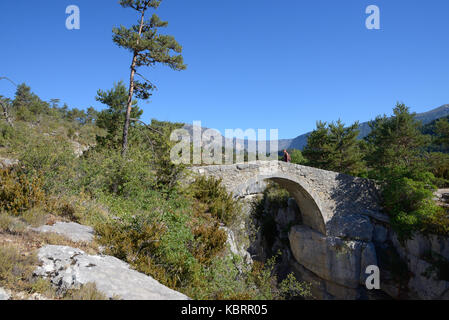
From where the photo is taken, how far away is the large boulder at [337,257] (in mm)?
11883

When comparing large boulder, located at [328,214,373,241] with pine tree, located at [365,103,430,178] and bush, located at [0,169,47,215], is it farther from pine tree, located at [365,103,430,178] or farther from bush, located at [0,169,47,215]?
bush, located at [0,169,47,215]

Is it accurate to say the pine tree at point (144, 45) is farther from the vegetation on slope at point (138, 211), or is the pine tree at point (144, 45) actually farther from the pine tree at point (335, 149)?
the pine tree at point (335, 149)

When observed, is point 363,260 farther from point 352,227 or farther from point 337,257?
point 352,227

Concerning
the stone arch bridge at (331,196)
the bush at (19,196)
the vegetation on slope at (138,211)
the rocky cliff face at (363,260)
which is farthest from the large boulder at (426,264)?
the bush at (19,196)

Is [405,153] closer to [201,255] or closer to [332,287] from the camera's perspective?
[332,287]

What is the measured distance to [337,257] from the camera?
40.1ft

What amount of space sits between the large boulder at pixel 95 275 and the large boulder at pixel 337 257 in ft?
39.8

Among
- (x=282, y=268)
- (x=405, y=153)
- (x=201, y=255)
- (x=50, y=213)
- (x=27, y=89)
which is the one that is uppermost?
(x=27, y=89)

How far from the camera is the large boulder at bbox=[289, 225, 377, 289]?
39.0ft

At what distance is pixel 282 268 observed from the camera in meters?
15.5

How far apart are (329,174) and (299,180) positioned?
220cm

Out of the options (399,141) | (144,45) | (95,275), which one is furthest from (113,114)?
(399,141)

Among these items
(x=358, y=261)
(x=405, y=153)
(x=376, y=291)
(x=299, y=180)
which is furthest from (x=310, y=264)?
(x=405, y=153)

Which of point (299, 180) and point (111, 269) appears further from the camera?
point (299, 180)
